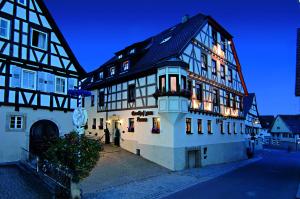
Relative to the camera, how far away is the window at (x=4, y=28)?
664 inches

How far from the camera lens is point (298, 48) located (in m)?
19.7

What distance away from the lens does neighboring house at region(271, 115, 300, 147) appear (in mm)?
69688

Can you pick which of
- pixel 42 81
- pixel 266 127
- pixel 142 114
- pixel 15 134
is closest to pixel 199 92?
pixel 142 114

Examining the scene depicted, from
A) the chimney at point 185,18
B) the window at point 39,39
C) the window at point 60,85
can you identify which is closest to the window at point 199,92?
the chimney at point 185,18

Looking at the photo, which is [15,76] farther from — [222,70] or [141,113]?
[222,70]

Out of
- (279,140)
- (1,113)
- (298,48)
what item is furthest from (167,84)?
(279,140)

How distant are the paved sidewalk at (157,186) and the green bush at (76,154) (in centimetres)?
215

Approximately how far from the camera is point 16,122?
17.3 m

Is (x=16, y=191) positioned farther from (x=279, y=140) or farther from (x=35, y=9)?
(x=279, y=140)

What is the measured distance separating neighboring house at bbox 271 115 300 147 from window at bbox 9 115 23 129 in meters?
65.6

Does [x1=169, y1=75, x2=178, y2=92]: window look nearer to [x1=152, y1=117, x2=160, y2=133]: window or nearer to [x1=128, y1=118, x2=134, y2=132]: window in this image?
[x1=152, y1=117, x2=160, y2=133]: window

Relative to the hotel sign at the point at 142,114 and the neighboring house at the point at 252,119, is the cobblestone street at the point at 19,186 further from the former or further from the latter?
the neighboring house at the point at 252,119

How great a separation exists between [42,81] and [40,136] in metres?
3.95

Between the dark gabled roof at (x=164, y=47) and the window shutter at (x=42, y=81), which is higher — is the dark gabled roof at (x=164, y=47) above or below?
above
